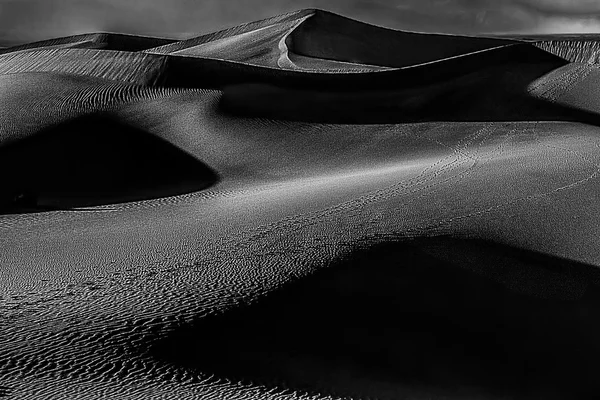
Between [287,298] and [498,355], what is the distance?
1553 mm

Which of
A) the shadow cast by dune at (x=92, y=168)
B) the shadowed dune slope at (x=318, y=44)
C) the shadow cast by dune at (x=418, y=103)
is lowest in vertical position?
the shadow cast by dune at (x=92, y=168)

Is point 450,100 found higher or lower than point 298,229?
higher

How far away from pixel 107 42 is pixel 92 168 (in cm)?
2222

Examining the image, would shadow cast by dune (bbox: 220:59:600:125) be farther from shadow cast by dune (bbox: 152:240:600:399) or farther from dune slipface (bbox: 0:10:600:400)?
shadow cast by dune (bbox: 152:240:600:399)

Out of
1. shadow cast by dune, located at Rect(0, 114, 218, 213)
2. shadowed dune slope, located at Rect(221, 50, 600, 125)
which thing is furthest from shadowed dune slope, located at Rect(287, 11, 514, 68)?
shadow cast by dune, located at Rect(0, 114, 218, 213)

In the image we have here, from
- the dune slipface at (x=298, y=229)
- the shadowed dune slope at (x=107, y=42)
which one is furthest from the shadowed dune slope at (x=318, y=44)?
the dune slipface at (x=298, y=229)

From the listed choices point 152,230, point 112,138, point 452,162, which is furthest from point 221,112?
point 152,230

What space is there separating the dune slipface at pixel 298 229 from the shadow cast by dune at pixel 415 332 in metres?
0.02

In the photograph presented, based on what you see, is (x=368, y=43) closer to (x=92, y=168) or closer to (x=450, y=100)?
(x=450, y=100)

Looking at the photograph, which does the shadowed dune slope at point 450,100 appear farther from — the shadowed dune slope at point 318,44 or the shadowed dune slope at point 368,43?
the shadowed dune slope at point 368,43

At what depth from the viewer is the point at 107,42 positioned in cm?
3111

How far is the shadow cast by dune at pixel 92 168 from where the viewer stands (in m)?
9.41

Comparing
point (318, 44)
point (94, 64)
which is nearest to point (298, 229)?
point (94, 64)

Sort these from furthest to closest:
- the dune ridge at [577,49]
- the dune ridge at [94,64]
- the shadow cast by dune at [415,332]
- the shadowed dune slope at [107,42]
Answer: the shadowed dune slope at [107,42] → the dune ridge at [577,49] → the dune ridge at [94,64] → the shadow cast by dune at [415,332]
